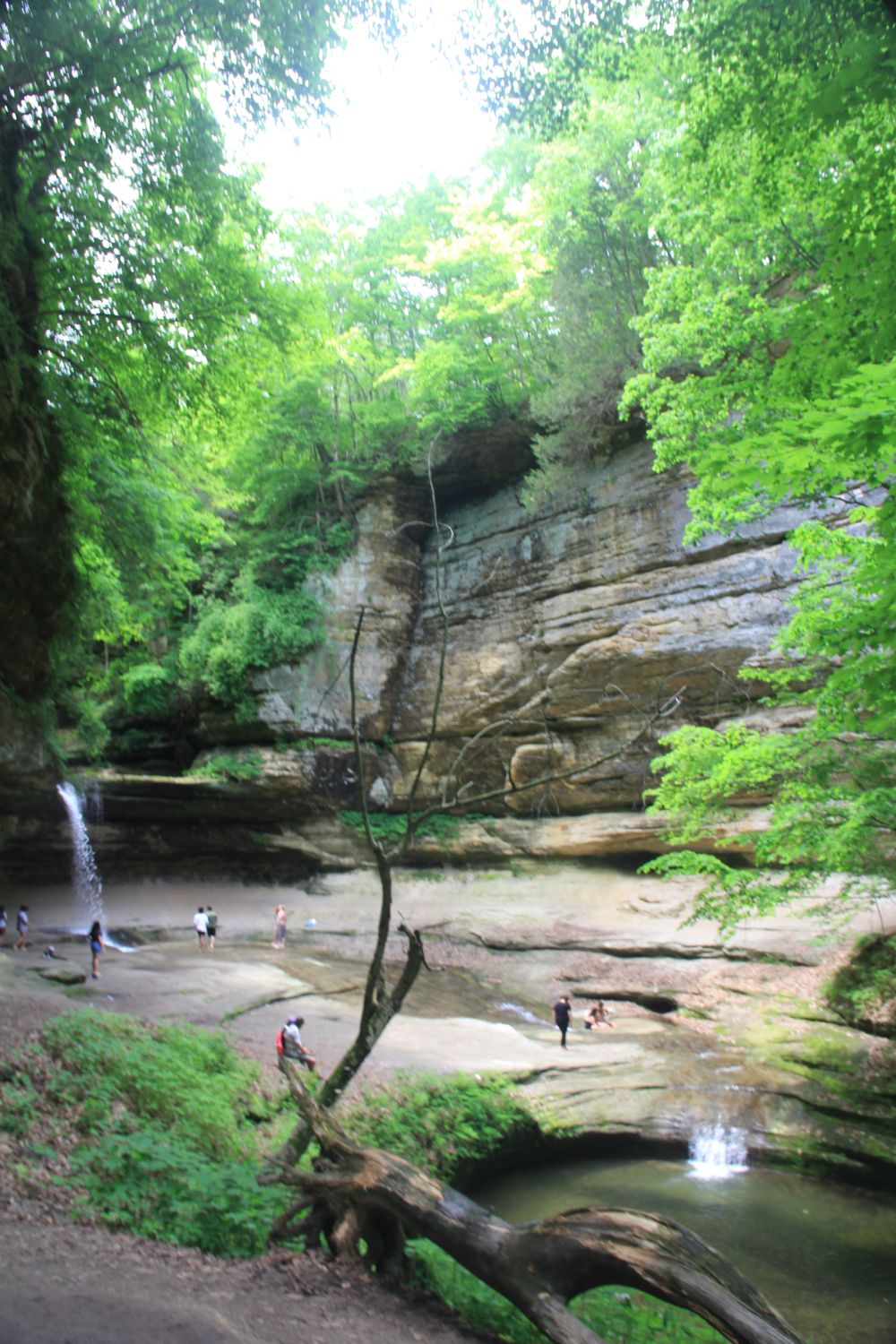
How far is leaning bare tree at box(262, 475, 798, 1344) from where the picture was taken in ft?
12.4

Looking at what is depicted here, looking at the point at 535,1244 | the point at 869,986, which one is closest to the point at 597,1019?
the point at 869,986

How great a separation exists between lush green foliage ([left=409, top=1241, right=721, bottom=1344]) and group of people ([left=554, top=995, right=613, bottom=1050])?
16.4 ft

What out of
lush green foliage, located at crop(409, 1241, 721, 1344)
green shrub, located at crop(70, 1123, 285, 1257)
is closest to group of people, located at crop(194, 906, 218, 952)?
green shrub, located at crop(70, 1123, 285, 1257)

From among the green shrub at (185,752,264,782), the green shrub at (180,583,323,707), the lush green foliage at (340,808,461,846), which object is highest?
the green shrub at (180,583,323,707)

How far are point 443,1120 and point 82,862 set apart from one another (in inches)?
711

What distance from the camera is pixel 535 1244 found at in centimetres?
444

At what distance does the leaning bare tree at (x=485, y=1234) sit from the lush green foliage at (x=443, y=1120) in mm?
2591

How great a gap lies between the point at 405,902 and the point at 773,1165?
12.6 m

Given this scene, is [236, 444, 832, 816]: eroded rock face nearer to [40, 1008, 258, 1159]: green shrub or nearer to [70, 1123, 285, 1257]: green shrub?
[40, 1008, 258, 1159]: green shrub

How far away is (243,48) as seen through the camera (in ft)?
27.5

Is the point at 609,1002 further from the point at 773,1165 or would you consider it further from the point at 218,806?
the point at 218,806

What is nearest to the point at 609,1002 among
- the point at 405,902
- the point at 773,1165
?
the point at 773,1165

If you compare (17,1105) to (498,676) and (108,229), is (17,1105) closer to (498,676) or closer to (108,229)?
(108,229)

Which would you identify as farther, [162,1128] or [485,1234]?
[162,1128]
